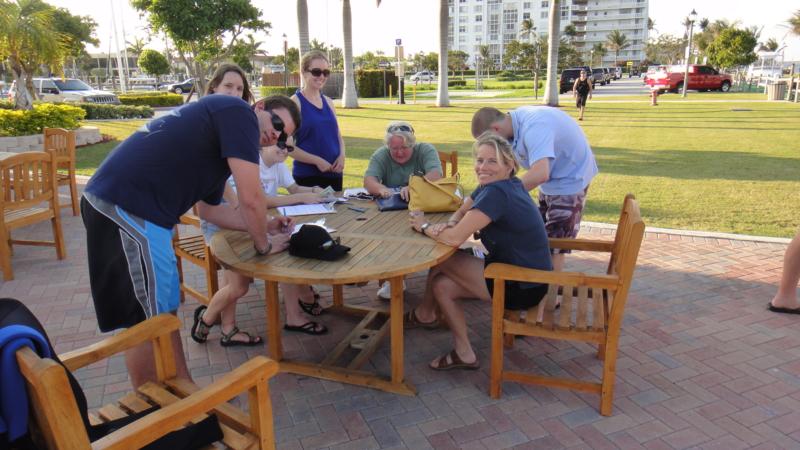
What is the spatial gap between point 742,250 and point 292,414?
4362mm

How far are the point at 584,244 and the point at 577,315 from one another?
0.61 metres

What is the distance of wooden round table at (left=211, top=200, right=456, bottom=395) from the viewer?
2526 mm

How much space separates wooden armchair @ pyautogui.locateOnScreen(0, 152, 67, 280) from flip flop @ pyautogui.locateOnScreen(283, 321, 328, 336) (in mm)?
2589

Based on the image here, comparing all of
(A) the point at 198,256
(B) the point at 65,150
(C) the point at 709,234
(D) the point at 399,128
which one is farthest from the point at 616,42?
(A) the point at 198,256

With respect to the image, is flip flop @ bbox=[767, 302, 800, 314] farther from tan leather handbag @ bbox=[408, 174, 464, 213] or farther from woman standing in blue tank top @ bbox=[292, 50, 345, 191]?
woman standing in blue tank top @ bbox=[292, 50, 345, 191]

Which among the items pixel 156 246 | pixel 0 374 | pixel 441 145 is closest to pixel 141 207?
pixel 156 246

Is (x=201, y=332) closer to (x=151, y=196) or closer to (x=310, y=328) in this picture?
Result: (x=310, y=328)

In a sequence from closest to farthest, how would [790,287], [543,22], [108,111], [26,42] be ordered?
[790,287], [26,42], [108,111], [543,22]

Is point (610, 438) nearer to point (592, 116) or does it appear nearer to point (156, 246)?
point (156, 246)

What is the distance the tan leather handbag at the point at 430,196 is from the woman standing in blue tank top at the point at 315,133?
41.6 inches

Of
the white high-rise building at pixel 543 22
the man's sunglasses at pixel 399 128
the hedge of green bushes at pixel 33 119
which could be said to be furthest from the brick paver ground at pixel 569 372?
the white high-rise building at pixel 543 22

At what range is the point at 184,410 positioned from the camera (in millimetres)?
1555

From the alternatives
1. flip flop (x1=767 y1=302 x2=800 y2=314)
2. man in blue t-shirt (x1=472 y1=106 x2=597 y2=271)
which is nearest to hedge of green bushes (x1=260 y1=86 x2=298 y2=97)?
man in blue t-shirt (x1=472 y1=106 x2=597 y2=271)

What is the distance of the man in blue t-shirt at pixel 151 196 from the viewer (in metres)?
2.11
